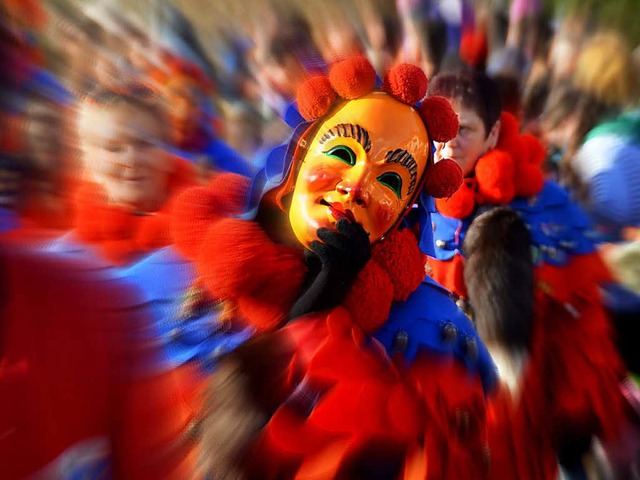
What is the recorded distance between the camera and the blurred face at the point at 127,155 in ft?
4.43

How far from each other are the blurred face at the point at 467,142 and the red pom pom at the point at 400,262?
60 cm

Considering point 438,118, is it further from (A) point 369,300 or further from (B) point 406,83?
(A) point 369,300

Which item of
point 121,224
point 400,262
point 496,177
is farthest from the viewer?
point 496,177

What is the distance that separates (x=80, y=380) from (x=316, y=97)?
0.65 metres

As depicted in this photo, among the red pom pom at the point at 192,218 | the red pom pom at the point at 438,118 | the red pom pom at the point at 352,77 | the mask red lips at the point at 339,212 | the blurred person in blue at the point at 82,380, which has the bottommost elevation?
the blurred person in blue at the point at 82,380

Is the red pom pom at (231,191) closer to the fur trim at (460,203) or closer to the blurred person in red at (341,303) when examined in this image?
the blurred person in red at (341,303)

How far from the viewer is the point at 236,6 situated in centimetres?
147

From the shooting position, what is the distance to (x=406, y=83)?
1268mm

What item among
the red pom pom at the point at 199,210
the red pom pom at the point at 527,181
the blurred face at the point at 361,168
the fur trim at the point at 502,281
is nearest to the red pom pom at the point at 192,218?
the red pom pom at the point at 199,210

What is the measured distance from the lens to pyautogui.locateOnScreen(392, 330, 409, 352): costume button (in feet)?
4.09

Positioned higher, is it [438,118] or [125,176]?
[438,118]

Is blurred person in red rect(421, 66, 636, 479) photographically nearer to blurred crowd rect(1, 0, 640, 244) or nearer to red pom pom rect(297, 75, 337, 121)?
blurred crowd rect(1, 0, 640, 244)

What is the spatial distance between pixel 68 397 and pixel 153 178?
536mm

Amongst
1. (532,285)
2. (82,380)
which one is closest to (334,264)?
(82,380)
